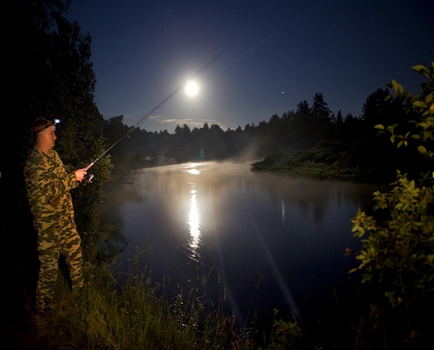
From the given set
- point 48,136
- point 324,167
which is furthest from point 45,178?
point 324,167

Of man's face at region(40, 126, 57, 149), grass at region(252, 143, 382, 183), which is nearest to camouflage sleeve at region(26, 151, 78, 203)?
man's face at region(40, 126, 57, 149)

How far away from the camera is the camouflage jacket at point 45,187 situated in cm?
328

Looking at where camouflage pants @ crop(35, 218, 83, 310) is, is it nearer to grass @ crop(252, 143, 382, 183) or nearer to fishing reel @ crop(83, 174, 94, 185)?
fishing reel @ crop(83, 174, 94, 185)

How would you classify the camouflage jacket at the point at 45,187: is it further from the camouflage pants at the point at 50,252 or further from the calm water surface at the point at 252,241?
the calm water surface at the point at 252,241

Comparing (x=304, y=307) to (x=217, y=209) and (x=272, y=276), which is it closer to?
(x=272, y=276)

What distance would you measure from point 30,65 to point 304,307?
7.63m

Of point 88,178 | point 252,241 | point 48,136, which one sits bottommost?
point 252,241

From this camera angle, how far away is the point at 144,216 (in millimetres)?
13812

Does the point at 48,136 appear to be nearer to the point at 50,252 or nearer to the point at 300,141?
the point at 50,252

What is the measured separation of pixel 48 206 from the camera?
11.2ft

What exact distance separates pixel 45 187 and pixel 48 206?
0.94ft

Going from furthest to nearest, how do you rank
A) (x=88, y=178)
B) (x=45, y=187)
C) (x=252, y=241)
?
(x=252, y=241) < (x=88, y=178) < (x=45, y=187)

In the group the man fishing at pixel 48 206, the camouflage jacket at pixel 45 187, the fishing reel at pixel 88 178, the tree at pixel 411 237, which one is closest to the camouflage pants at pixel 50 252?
the man fishing at pixel 48 206

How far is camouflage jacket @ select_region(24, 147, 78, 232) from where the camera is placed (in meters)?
3.28
